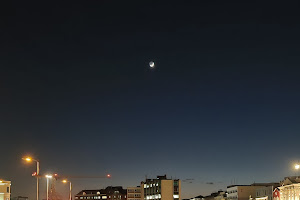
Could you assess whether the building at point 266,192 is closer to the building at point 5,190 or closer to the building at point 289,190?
the building at point 289,190

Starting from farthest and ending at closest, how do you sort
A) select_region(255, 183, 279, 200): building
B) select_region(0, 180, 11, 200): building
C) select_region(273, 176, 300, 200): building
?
1. select_region(255, 183, 279, 200): building
2. select_region(273, 176, 300, 200): building
3. select_region(0, 180, 11, 200): building

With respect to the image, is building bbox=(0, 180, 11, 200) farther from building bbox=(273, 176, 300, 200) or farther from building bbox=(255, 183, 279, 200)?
building bbox=(255, 183, 279, 200)

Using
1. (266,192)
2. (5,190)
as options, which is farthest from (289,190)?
(5,190)

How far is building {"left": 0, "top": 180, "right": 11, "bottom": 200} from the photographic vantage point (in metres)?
122

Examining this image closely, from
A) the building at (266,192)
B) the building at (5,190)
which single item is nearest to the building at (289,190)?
the building at (266,192)

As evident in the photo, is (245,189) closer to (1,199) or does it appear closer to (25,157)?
(1,199)

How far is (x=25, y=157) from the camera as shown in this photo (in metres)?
38.3

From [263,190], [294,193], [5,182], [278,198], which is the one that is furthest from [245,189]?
[5,182]

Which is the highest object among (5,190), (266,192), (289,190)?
(5,190)

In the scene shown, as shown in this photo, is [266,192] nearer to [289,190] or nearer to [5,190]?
[289,190]

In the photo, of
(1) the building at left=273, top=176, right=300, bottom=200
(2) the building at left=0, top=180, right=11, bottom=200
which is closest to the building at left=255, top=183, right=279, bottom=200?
(1) the building at left=273, top=176, right=300, bottom=200

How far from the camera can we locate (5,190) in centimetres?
12506

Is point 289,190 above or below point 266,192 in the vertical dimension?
above

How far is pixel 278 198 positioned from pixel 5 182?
2965 inches
